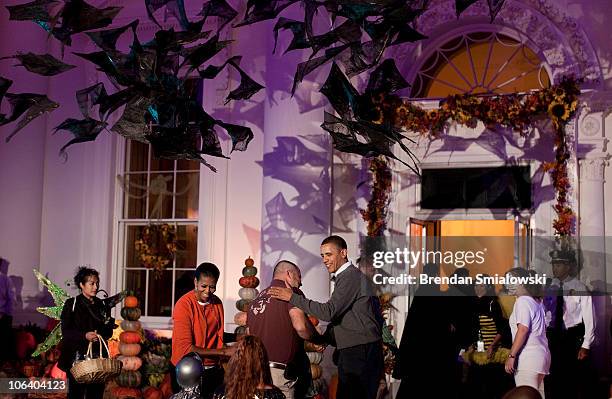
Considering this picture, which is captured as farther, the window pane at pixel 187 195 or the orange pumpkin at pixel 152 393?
the window pane at pixel 187 195

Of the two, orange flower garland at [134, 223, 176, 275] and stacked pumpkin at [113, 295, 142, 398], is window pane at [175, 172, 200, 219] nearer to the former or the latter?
orange flower garland at [134, 223, 176, 275]

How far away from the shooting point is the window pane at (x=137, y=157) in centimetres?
1244

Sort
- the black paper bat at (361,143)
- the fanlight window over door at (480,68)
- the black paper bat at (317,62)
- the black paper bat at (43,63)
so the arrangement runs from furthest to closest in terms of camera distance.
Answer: the fanlight window over door at (480,68)
the black paper bat at (43,63)
the black paper bat at (361,143)
the black paper bat at (317,62)

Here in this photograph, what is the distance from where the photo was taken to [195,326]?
6.87 meters

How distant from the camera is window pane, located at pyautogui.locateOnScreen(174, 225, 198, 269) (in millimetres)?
12047

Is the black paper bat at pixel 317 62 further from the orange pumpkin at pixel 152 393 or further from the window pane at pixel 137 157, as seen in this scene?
the window pane at pixel 137 157

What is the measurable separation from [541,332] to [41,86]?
302 inches

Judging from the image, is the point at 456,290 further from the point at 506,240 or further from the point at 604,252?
the point at 506,240

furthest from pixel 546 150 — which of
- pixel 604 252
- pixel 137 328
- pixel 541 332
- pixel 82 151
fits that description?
pixel 82 151

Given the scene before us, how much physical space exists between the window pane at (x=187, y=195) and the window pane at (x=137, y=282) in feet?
3.13

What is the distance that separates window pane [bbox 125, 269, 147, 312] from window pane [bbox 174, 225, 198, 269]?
0.56 meters

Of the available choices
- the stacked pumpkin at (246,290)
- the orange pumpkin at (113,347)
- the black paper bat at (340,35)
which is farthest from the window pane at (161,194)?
the black paper bat at (340,35)

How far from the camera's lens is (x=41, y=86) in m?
12.4

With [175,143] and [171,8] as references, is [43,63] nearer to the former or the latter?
[171,8]
